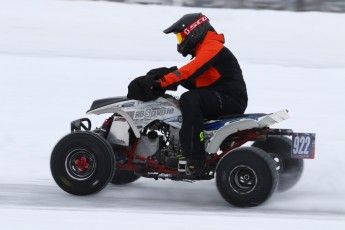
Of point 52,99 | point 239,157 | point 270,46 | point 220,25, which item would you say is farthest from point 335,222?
point 220,25

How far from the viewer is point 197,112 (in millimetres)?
7840

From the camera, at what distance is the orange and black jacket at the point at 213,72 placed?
7855mm

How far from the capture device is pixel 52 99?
13258mm

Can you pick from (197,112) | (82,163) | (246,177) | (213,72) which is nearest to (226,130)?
(197,112)

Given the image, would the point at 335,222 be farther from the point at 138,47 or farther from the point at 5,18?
the point at 5,18

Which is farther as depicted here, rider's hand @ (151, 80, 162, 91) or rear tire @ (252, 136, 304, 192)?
rear tire @ (252, 136, 304, 192)

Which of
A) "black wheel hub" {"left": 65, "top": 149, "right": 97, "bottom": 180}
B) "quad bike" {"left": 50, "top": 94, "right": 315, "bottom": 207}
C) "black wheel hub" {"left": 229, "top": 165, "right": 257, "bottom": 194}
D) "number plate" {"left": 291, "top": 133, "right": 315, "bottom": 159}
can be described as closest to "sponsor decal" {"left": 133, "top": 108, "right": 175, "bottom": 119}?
"quad bike" {"left": 50, "top": 94, "right": 315, "bottom": 207}

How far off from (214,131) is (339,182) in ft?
5.41

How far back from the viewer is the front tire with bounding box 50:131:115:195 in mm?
7973

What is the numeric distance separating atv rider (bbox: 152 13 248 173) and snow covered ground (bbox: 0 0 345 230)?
652mm

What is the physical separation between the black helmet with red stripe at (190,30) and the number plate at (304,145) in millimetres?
1371

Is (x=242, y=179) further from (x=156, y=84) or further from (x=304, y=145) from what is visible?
(x=156, y=84)

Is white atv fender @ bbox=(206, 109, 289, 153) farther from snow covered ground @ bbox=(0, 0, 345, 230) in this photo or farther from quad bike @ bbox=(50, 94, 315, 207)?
snow covered ground @ bbox=(0, 0, 345, 230)

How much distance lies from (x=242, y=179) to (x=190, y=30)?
5.16 ft
